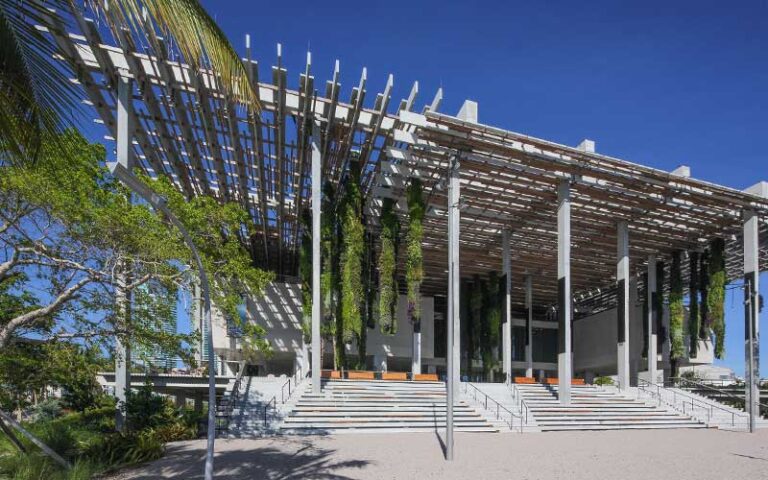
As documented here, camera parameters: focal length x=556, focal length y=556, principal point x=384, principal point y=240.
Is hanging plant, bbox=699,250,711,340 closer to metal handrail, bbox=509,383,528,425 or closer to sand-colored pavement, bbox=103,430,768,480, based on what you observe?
metal handrail, bbox=509,383,528,425

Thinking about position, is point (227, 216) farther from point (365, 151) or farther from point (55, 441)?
point (365, 151)

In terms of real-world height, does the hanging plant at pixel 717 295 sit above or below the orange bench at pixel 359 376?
above

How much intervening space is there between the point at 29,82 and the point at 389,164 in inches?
847

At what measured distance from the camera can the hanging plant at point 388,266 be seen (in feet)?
93.9

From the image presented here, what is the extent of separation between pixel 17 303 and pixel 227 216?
5.24 m

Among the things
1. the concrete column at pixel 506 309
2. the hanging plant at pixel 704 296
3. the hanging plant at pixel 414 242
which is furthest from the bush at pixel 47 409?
the hanging plant at pixel 704 296

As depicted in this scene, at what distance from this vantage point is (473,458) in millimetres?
14438

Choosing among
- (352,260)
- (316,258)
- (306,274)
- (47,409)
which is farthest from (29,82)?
(47,409)

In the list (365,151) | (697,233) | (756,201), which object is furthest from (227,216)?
(697,233)

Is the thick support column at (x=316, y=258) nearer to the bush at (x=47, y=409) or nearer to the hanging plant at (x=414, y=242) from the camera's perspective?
the hanging plant at (x=414, y=242)

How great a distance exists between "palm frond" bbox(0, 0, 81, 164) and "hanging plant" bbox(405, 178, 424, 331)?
2230 cm

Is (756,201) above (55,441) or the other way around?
above

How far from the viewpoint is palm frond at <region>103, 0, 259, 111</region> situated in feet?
12.6

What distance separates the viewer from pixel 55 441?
1408 centimetres
